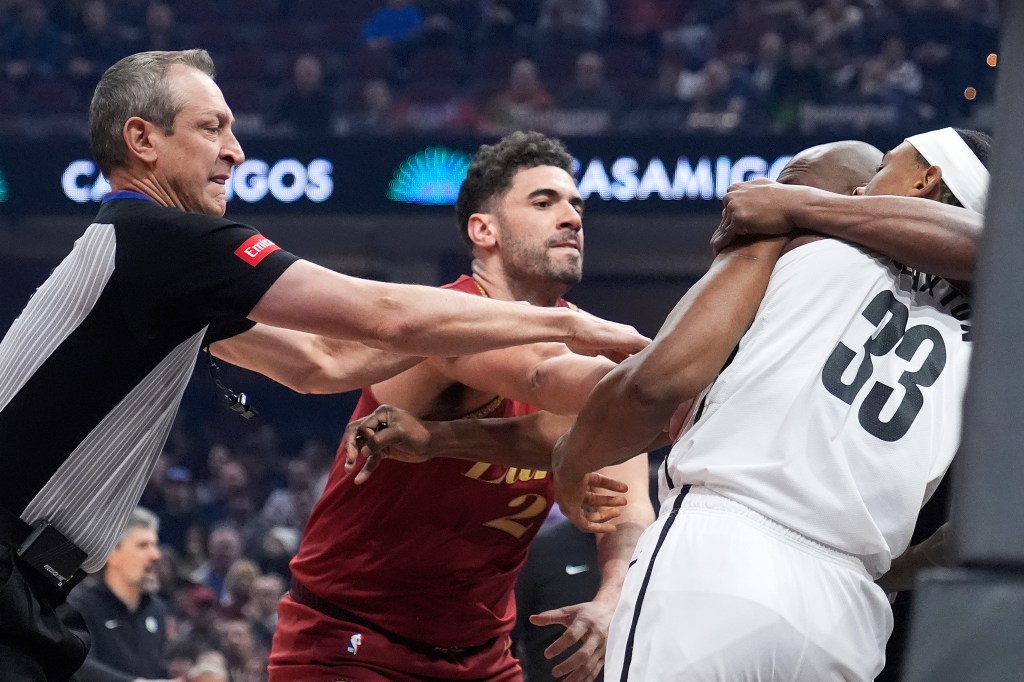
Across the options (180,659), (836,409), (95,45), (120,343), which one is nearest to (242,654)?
(180,659)

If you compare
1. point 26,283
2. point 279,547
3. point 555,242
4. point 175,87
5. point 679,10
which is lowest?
point 279,547

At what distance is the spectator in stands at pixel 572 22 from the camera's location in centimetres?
1351

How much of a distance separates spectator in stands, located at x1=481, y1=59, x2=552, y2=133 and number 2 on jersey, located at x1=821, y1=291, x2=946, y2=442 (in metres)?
9.89

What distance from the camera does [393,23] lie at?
14.0 metres

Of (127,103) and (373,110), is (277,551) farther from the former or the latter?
(127,103)

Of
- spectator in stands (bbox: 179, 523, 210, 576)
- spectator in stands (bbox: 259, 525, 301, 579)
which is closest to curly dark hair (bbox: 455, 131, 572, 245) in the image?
spectator in stands (bbox: 259, 525, 301, 579)

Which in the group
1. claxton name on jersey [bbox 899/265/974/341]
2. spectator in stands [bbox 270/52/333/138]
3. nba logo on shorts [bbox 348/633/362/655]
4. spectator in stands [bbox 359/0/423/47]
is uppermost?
spectator in stands [bbox 359/0/423/47]

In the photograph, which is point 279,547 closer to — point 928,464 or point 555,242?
point 555,242

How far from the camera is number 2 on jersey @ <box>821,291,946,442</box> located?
237 cm

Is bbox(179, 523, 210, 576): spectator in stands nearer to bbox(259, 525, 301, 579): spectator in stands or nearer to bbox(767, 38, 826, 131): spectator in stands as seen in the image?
bbox(259, 525, 301, 579): spectator in stands

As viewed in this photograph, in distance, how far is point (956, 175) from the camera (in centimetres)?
266

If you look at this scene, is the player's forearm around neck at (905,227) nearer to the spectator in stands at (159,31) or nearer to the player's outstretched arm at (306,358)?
the player's outstretched arm at (306,358)

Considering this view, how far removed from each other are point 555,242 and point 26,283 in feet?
39.5

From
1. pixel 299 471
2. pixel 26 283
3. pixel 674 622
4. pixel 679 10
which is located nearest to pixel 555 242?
pixel 674 622
